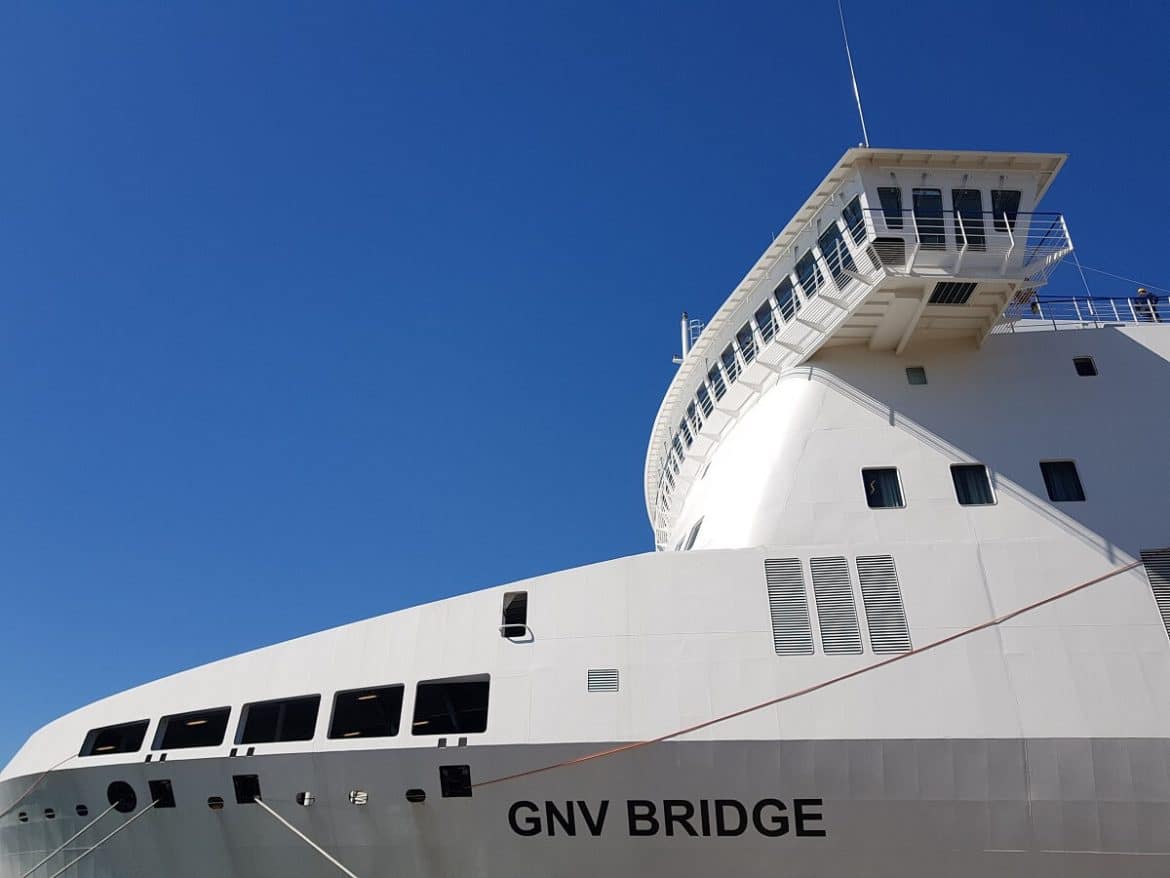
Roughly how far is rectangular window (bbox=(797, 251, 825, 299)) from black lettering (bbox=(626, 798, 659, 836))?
970 cm

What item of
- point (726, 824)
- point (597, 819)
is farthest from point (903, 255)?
point (597, 819)

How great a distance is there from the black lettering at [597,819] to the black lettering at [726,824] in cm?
148

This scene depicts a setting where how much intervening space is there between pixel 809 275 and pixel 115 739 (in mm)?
15499

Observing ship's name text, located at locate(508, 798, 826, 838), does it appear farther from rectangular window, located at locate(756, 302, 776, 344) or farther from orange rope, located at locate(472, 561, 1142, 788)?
rectangular window, located at locate(756, 302, 776, 344)

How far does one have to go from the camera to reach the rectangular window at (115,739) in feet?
46.5

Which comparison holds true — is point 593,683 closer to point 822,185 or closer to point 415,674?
point 415,674

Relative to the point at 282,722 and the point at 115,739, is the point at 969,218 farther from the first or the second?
the point at 115,739

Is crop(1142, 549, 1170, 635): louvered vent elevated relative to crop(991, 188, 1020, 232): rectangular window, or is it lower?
lower

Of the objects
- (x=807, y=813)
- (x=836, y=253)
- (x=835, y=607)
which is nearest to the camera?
(x=807, y=813)

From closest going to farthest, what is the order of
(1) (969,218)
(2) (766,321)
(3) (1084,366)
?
1. (1) (969,218)
2. (3) (1084,366)
3. (2) (766,321)

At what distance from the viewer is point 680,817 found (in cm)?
1105

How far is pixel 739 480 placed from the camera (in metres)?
15.0

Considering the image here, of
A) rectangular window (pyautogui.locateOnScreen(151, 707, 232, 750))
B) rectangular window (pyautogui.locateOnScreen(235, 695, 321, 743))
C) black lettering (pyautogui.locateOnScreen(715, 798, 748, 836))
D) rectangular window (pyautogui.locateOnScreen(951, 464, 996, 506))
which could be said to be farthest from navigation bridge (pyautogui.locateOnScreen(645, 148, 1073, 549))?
rectangular window (pyautogui.locateOnScreen(151, 707, 232, 750))

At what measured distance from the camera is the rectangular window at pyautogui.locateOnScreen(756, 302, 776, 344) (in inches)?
673
